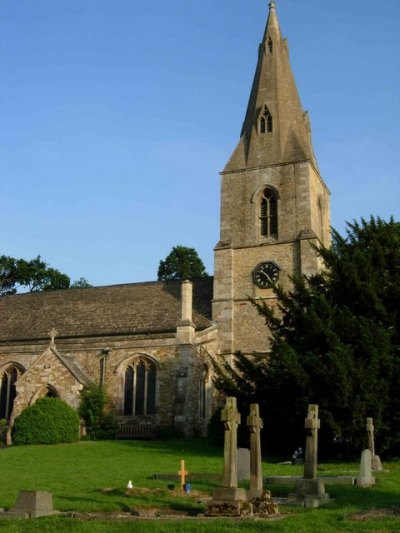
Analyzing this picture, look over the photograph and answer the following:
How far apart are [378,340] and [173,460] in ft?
24.4

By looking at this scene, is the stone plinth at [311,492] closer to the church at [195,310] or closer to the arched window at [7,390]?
the church at [195,310]

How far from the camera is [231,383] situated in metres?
23.2

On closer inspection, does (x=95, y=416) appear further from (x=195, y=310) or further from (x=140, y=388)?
(x=195, y=310)

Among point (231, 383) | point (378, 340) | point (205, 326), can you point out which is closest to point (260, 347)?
point (205, 326)

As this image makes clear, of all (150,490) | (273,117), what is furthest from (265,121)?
(150,490)

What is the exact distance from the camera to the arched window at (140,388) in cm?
3197

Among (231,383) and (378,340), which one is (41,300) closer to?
(231,383)

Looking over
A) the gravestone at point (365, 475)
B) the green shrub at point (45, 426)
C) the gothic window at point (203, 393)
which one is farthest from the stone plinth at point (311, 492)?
the gothic window at point (203, 393)

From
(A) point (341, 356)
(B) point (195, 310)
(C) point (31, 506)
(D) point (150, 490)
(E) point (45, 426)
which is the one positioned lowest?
(D) point (150, 490)

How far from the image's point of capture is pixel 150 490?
14.4 m

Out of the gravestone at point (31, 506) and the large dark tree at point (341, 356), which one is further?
the large dark tree at point (341, 356)

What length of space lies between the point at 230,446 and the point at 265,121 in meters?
27.8

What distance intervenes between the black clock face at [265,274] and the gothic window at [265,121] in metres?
8.36

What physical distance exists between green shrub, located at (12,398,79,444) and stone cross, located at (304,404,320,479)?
15694 mm
